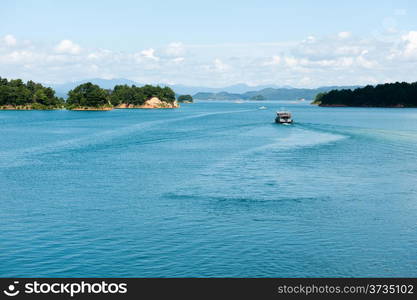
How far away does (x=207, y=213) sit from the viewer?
2201 inches

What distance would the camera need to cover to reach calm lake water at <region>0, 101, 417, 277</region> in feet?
132

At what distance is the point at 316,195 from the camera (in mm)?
66062

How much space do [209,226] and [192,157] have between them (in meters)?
53.4

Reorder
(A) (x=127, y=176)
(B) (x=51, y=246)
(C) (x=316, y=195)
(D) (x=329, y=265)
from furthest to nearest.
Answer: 1. (A) (x=127, y=176)
2. (C) (x=316, y=195)
3. (B) (x=51, y=246)
4. (D) (x=329, y=265)

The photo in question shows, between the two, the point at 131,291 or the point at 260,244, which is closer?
the point at 131,291

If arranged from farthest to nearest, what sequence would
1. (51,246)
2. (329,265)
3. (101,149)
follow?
1. (101,149)
2. (51,246)
3. (329,265)

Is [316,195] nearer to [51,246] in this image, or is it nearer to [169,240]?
[169,240]

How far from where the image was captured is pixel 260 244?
148ft

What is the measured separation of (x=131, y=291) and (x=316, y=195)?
40.3 metres

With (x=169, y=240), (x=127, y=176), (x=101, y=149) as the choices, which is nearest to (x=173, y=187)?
(x=127, y=176)

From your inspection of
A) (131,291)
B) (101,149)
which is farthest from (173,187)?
(101,149)

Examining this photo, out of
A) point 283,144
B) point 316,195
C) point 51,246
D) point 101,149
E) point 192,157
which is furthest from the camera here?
point 283,144

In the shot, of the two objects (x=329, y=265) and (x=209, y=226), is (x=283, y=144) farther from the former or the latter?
(x=329, y=265)

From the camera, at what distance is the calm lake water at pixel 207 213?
40.2 m
